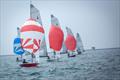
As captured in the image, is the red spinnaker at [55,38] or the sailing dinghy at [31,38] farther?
the red spinnaker at [55,38]

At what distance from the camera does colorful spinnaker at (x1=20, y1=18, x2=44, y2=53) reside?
1451 inches

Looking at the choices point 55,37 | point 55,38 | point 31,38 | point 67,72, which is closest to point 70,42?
point 55,37

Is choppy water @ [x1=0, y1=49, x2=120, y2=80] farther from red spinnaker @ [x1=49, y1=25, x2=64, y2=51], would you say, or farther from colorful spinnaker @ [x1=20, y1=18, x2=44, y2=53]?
red spinnaker @ [x1=49, y1=25, x2=64, y2=51]

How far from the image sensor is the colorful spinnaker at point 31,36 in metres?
36.8

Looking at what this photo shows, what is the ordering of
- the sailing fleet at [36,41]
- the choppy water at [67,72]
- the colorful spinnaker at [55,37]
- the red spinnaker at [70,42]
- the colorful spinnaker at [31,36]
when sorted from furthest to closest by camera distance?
the red spinnaker at [70,42] < the colorful spinnaker at [55,37] < the sailing fleet at [36,41] < the colorful spinnaker at [31,36] < the choppy water at [67,72]

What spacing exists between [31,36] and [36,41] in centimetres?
100

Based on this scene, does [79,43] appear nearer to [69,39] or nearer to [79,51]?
[79,51]

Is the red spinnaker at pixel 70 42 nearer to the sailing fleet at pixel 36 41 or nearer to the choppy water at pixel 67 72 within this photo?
the sailing fleet at pixel 36 41

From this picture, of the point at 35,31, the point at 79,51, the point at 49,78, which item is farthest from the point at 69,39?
the point at 49,78

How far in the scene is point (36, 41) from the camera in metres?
37.3

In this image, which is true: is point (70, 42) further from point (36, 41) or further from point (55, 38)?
point (36, 41)

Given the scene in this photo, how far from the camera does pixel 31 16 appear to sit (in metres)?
43.0

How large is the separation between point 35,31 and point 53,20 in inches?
560

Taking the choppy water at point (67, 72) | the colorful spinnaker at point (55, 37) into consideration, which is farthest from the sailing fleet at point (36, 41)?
the choppy water at point (67, 72)
